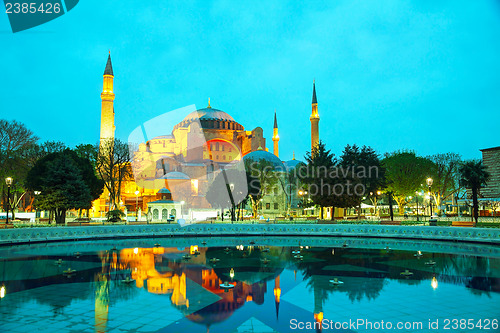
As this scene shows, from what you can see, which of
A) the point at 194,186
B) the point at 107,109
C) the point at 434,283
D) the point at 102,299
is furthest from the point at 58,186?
the point at 194,186

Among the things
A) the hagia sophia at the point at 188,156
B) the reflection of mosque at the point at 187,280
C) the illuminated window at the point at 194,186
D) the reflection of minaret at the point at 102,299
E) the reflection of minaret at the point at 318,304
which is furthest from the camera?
the illuminated window at the point at 194,186

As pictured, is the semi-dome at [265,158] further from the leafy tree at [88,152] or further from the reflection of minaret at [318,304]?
the reflection of minaret at [318,304]

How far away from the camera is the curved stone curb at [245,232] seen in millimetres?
22641

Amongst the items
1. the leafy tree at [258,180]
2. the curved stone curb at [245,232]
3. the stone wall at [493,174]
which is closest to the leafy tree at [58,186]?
the curved stone curb at [245,232]

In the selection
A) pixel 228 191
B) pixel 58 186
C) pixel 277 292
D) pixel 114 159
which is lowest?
pixel 277 292

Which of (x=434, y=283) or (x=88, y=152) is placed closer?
(x=434, y=283)

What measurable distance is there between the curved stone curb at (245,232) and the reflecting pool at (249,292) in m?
4.66

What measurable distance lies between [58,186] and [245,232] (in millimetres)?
15241

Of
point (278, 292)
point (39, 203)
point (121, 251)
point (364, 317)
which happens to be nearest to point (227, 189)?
point (39, 203)

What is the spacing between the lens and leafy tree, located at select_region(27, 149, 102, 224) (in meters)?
29.5

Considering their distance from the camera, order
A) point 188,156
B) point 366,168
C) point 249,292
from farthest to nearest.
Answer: point 188,156 < point 366,168 < point 249,292

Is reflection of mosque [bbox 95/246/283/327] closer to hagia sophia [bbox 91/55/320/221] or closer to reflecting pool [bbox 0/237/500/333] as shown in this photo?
reflecting pool [bbox 0/237/500/333]

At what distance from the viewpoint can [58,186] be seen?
29.9 meters

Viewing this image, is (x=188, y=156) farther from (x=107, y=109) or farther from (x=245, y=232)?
(x=245, y=232)
